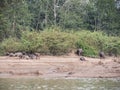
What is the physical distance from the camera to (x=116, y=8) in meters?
58.8

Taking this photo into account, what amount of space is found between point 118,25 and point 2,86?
3828cm

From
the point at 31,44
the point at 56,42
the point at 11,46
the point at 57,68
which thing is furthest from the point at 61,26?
the point at 57,68

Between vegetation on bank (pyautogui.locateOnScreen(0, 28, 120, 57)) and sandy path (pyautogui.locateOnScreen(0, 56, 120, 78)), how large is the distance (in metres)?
3.12

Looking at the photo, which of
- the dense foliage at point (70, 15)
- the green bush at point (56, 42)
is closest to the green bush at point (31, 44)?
the green bush at point (56, 42)

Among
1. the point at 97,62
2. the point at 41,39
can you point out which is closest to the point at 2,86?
the point at 97,62

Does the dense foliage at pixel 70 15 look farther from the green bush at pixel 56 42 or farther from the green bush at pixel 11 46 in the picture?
the green bush at pixel 11 46

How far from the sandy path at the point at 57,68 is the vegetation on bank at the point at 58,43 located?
312 cm

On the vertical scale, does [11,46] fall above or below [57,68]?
above

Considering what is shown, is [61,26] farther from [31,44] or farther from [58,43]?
[31,44]

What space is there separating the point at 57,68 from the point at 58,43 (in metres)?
6.29

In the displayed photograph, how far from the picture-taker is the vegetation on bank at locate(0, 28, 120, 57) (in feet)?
111

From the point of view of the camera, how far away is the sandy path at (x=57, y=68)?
27484mm

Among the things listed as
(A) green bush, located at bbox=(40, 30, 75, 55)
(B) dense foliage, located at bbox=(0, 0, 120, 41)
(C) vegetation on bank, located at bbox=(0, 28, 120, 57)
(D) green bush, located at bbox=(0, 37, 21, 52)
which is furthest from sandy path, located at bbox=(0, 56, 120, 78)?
(B) dense foliage, located at bbox=(0, 0, 120, 41)

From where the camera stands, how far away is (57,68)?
93.4ft
